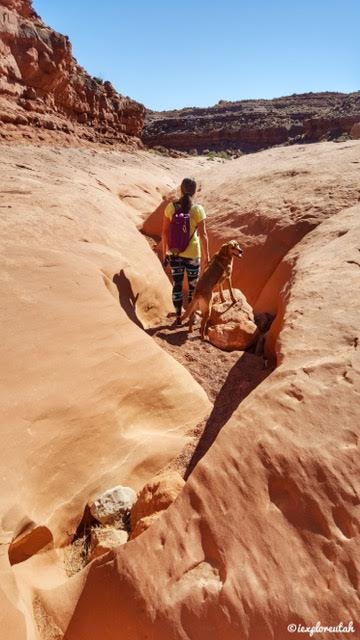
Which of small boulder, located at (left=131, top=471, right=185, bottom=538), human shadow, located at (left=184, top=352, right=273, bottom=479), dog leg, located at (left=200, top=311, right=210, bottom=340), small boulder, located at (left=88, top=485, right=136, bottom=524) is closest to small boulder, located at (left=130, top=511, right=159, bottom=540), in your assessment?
small boulder, located at (left=131, top=471, right=185, bottom=538)

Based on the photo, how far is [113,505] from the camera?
261 centimetres

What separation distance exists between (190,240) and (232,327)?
1039 mm

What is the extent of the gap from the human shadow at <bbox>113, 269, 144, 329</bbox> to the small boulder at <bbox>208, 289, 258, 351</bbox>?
0.83 metres

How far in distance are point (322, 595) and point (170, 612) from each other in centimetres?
62

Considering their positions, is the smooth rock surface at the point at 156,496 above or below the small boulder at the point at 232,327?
below

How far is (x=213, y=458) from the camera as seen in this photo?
88.0 inches

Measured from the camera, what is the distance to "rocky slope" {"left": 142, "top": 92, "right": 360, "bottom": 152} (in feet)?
119

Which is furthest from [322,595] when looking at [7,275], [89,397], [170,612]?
[7,275]

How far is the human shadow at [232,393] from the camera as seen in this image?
3.04m

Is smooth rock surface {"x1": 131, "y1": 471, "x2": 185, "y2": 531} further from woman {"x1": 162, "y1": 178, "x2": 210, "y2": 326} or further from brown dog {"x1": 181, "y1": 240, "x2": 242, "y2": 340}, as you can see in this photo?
woman {"x1": 162, "y1": 178, "x2": 210, "y2": 326}

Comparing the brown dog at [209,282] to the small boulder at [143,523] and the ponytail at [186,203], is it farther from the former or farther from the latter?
the small boulder at [143,523]

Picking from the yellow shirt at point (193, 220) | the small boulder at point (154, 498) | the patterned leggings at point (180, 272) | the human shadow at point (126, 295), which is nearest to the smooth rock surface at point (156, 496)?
the small boulder at point (154, 498)

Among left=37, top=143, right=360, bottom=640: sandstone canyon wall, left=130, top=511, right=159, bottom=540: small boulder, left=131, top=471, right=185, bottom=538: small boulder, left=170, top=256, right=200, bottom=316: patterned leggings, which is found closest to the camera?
left=37, top=143, right=360, bottom=640: sandstone canyon wall

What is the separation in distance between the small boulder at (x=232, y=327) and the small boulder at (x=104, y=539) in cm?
245
